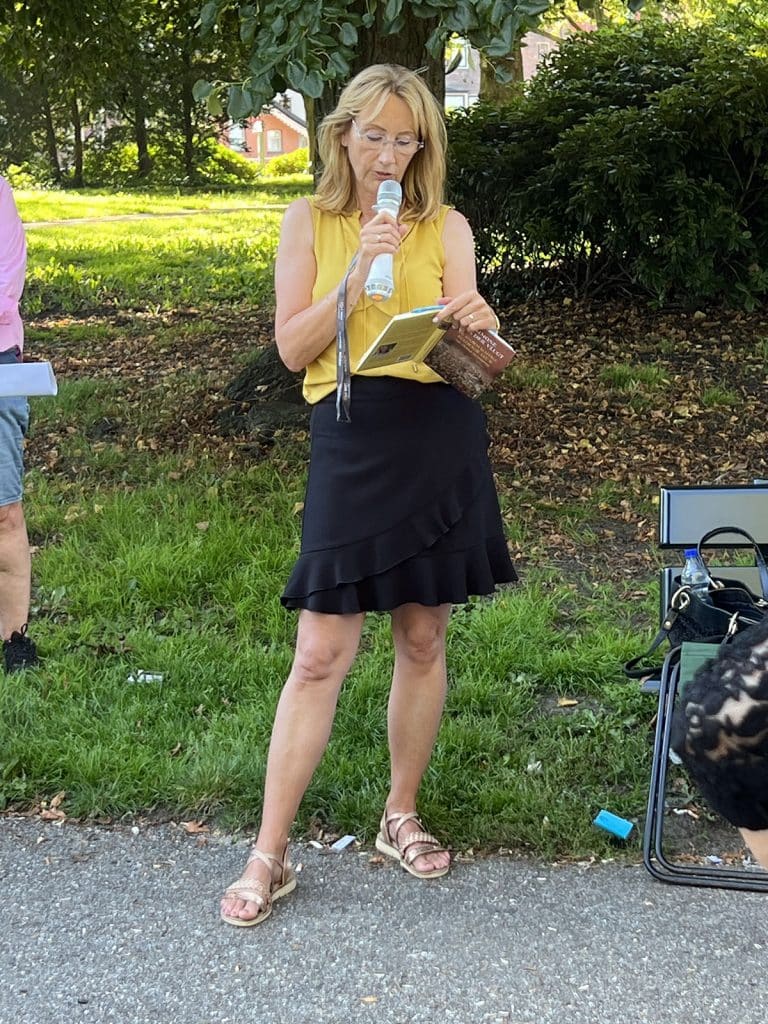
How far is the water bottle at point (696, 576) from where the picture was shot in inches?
130

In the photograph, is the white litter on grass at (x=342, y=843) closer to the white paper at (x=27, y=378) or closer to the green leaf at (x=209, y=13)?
the white paper at (x=27, y=378)

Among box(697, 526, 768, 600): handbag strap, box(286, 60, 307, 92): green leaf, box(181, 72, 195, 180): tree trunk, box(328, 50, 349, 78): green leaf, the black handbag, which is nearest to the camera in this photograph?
the black handbag

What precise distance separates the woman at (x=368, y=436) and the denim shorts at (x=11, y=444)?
1581mm

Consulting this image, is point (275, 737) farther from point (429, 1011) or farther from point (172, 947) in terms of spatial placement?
point (429, 1011)

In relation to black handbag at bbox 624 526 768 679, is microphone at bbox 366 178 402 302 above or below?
above

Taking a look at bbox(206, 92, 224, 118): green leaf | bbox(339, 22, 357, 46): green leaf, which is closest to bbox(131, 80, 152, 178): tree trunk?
bbox(206, 92, 224, 118): green leaf

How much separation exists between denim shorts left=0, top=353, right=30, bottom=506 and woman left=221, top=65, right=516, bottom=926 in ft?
5.19

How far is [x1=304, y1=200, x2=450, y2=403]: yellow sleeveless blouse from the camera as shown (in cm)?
292

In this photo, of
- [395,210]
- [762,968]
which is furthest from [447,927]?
[395,210]

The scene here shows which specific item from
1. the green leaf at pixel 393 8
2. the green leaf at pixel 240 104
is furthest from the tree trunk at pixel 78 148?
the green leaf at pixel 393 8

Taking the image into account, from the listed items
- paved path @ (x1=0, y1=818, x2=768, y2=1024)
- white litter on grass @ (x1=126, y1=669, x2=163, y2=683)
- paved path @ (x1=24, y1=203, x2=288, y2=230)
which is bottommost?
paved path @ (x1=0, y1=818, x2=768, y2=1024)

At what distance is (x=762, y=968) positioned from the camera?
2.86 metres

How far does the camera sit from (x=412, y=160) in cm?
299

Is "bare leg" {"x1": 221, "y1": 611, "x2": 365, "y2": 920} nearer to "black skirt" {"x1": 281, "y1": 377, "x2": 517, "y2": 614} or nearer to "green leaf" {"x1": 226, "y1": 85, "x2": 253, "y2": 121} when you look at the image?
"black skirt" {"x1": 281, "y1": 377, "x2": 517, "y2": 614}
